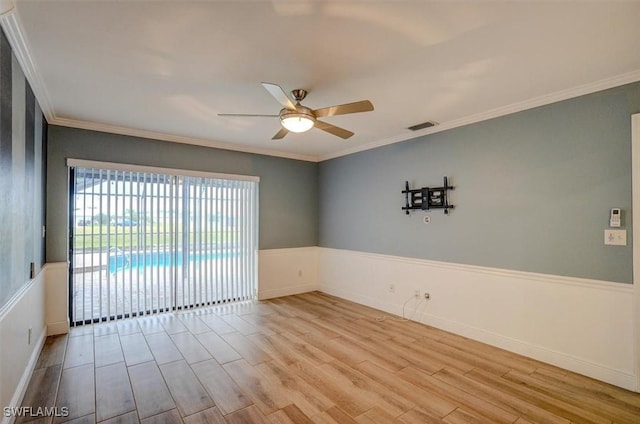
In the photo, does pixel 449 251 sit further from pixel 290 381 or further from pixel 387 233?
Result: pixel 290 381

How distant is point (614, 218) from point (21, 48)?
4779 millimetres

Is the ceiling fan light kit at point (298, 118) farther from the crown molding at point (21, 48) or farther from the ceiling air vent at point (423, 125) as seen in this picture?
the ceiling air vent at point (423, 125)

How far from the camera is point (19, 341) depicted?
93.5 inches

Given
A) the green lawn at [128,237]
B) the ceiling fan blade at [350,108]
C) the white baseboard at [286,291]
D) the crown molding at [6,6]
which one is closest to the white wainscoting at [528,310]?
the white baseboard at [286,291]

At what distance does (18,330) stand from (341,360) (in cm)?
266

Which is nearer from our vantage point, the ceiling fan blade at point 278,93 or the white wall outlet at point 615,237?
the ceiling fan blade at point 278,93

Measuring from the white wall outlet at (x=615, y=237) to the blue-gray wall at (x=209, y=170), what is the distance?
4.22 metres

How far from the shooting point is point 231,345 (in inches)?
134

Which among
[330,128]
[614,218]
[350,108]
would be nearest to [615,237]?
[614,218]

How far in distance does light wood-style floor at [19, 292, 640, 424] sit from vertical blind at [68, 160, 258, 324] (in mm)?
488

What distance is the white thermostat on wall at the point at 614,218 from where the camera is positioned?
262 cm

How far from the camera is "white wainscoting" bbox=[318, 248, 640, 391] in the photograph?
265 centimetres

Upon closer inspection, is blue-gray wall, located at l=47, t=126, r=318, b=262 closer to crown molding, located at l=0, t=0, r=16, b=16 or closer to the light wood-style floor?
the light wood-style floor

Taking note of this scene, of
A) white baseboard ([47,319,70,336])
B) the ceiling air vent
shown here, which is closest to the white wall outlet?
the ceiling air vent
